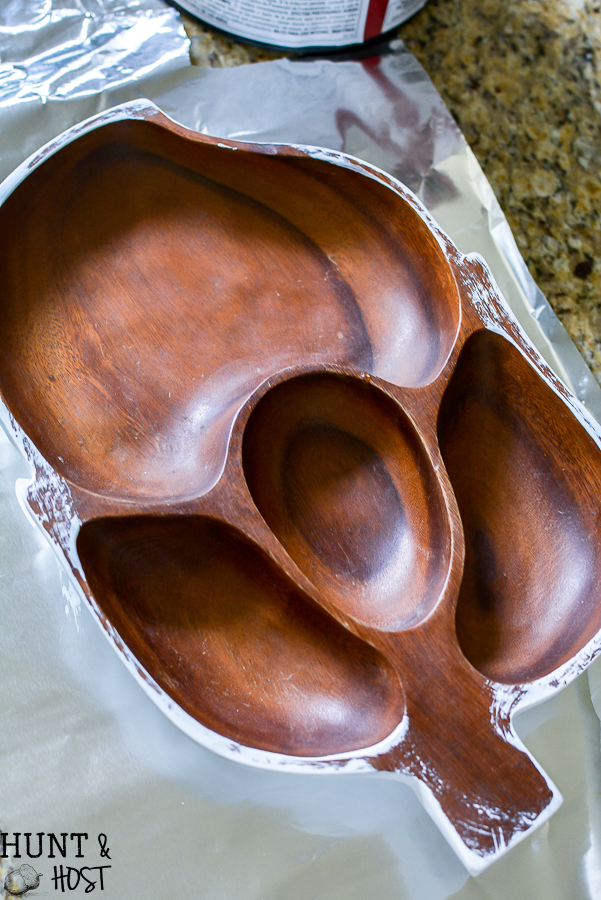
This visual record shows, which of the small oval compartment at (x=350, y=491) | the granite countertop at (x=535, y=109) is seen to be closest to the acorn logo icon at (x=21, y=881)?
the small oval compartment at (x=350, y=491)

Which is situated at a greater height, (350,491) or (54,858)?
(350,491)

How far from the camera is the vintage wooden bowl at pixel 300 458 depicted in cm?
45

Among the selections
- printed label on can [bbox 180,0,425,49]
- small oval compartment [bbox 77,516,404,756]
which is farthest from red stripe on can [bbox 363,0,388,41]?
small oval compartment [bbox 77,516,404,756]

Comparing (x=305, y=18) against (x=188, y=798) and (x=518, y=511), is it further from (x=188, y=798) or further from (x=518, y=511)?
(x=188, y=798)

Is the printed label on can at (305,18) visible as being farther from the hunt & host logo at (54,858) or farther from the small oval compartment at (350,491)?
the hunt & host logo at (54,858)

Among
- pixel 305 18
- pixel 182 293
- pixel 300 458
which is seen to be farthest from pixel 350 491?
pixel 305 18

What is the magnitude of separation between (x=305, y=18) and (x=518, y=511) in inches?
19.8

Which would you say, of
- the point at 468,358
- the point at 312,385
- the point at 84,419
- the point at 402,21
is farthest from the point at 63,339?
the point at 402,21

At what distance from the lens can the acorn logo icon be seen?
0.50 m

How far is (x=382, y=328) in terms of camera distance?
1.82 ft

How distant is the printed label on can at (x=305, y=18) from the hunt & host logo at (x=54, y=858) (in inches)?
28.8

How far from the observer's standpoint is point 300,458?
534mm

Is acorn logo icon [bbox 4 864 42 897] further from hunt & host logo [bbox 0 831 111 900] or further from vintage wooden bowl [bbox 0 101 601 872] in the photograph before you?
vintage wooden bowl [bbox 0 101 601 872]

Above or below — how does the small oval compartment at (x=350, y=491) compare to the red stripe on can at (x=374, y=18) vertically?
below
